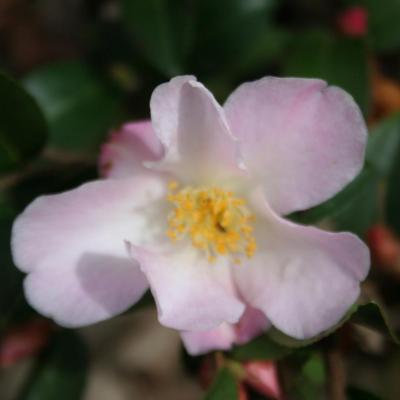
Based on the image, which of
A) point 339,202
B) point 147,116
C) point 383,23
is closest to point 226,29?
point 147,116

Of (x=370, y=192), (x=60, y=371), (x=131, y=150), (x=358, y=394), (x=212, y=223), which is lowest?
(x=60, y=371)

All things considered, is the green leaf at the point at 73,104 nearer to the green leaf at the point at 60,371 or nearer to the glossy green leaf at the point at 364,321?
the green leaf at the point at 60,371

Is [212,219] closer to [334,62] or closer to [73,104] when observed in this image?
[334,62]

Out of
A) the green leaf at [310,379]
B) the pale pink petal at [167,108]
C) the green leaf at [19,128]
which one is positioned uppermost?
the pale pink petal at [167,108]

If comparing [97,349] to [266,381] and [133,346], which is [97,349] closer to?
[133,346]

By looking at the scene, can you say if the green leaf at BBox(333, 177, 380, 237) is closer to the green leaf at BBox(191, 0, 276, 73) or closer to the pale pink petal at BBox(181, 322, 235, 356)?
the pale pink petal at BBox(181, 322, 235, 356)

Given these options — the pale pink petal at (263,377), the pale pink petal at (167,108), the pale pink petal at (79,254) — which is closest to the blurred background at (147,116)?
the pale pink petal at (263,377)

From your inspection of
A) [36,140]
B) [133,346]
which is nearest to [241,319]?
[36,140]
